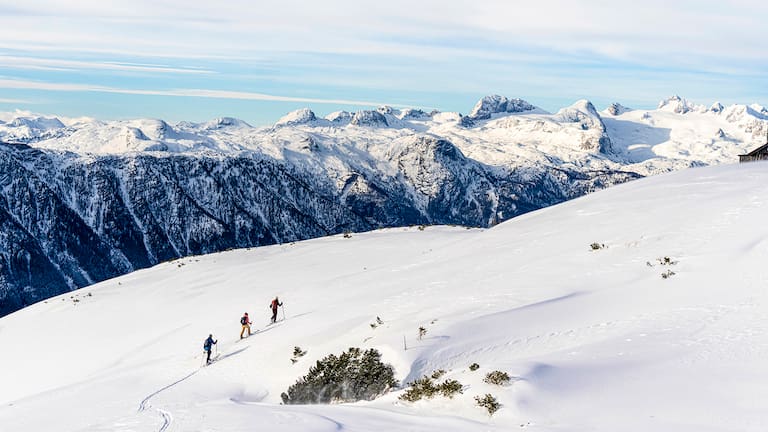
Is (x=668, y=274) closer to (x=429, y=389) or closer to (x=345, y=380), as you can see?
(x=429, y=389)

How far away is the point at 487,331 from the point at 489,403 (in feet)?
20.0

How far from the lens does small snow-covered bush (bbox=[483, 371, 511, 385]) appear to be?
18122 mm

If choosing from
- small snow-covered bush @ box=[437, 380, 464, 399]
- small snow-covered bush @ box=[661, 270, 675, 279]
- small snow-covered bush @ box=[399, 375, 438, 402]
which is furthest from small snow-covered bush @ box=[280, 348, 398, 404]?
small snow-covered bush @ box=[661, 270, 675, 279]

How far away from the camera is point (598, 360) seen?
19391 millimetres

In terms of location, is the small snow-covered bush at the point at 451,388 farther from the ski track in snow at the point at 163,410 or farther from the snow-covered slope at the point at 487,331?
the ski track in snow at the point at 163,410

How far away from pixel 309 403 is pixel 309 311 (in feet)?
36.8

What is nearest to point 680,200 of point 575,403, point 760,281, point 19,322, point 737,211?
point 737,211

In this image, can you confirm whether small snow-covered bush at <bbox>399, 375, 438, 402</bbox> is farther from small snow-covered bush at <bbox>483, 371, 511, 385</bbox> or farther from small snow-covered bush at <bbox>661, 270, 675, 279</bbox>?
small snow-covered bush at <bbox>661, 270, 675, 279</bbox>

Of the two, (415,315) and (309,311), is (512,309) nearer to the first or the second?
(415,315)

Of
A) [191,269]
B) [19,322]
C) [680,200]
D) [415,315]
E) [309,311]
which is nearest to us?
[415,315]

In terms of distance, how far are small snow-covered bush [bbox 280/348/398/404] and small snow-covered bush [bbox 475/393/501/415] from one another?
4.04 m

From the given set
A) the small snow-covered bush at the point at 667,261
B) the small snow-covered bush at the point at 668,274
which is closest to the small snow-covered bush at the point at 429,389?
the small snow-covered bush at the point at 668,274

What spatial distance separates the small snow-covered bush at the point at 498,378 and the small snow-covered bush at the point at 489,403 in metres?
0.54

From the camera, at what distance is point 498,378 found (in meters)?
18.2
